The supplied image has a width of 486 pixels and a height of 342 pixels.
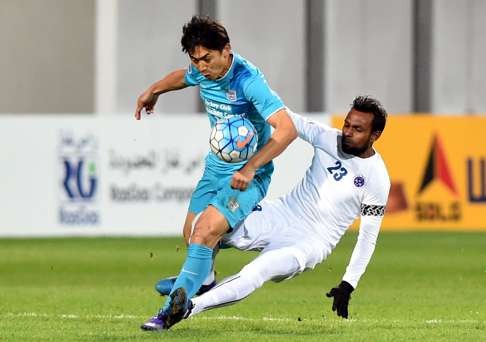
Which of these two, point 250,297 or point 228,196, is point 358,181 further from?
point 250,297

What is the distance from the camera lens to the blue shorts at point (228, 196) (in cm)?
807

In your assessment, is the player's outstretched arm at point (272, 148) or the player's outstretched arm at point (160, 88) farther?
the player's outstretched arm at point (160, 88)

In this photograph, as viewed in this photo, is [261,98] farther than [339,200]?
No

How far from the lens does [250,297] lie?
11289 millimetres

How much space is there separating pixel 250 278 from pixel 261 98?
3.24ft

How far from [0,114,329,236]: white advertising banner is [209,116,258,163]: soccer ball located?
8.85m

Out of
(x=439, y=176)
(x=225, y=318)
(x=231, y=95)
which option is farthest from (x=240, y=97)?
(x=439, y=176)

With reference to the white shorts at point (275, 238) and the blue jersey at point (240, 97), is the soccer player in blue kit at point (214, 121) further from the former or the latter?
the white shorts at point (275, 238)

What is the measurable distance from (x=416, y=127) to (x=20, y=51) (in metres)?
9.53

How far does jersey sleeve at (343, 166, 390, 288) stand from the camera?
27.3ft

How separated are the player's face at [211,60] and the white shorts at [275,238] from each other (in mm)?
860

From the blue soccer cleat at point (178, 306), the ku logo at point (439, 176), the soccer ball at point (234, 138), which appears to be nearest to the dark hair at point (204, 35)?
the soccer ball at point (234, 138)

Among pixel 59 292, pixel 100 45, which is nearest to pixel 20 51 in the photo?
pixel 100 45

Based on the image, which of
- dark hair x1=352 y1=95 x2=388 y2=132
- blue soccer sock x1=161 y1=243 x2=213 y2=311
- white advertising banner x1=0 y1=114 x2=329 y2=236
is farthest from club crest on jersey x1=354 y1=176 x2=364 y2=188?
white advertising banner x1=0 y1=114 x2=329 y2=236
